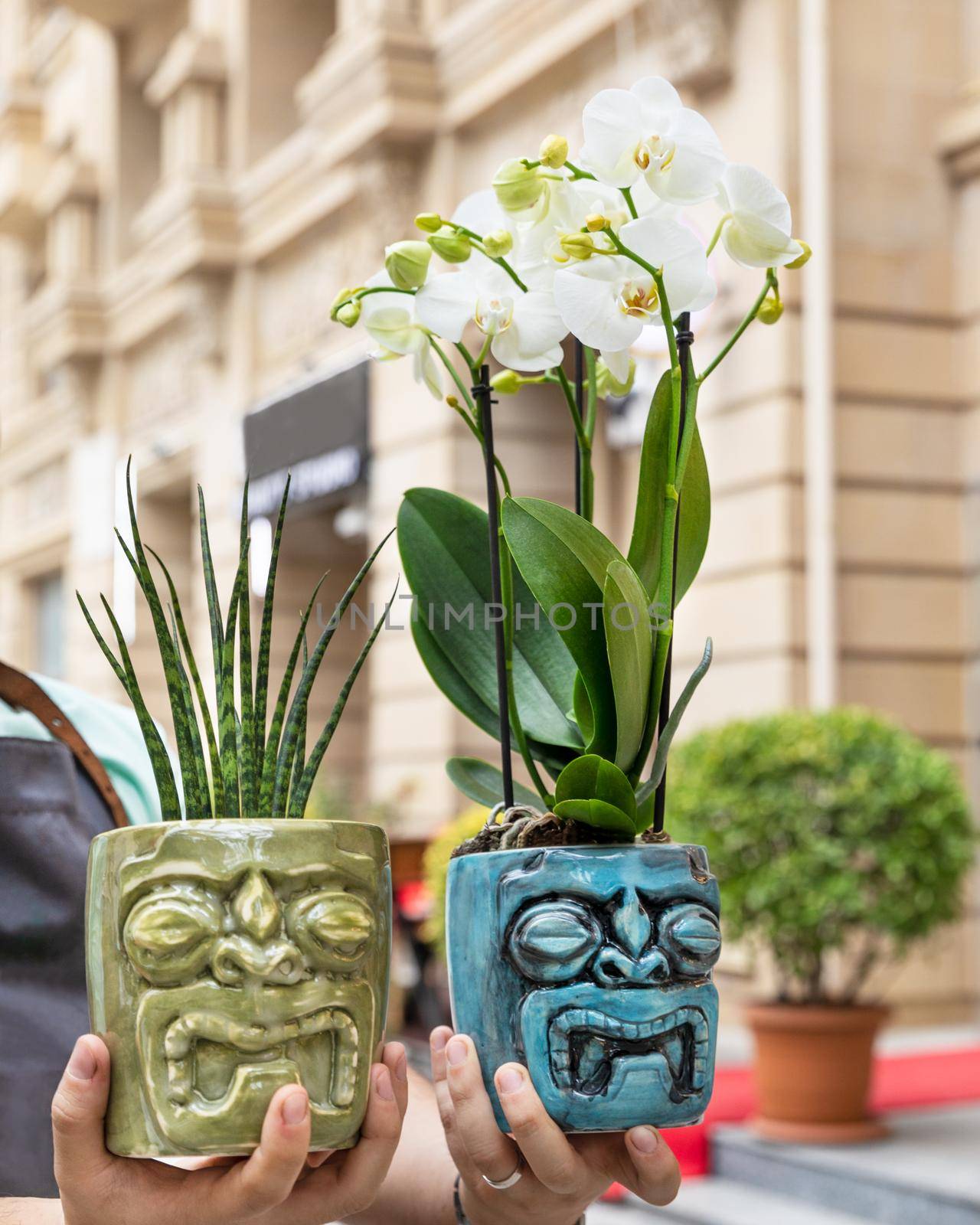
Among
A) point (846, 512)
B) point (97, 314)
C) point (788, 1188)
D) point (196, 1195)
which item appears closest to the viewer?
point (196, 1195)

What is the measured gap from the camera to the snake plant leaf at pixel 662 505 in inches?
39.1

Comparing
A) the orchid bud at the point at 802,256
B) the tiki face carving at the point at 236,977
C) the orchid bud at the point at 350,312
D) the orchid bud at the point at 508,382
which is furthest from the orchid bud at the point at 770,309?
the tiki face carving at the point at 236,977

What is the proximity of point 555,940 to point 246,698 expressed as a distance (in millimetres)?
245

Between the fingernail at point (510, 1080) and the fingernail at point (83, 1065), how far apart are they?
0.24 meters

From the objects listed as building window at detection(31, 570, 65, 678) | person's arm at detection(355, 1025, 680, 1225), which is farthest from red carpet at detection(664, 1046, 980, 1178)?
A: building window at detection(31, 570, 65, 678)

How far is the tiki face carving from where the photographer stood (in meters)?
0.87

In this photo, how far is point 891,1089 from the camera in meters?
4.88

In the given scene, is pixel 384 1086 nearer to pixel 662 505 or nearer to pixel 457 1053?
pixel 457 1053

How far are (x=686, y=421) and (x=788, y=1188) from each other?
3488mm

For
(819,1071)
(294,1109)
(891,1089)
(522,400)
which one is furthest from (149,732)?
(522,400)

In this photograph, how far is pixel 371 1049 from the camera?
919 millimetres

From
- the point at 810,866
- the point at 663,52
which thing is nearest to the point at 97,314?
the point at 663,52

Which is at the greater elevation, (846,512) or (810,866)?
(846,512)

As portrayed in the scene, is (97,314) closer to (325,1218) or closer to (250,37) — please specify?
(250,37)
